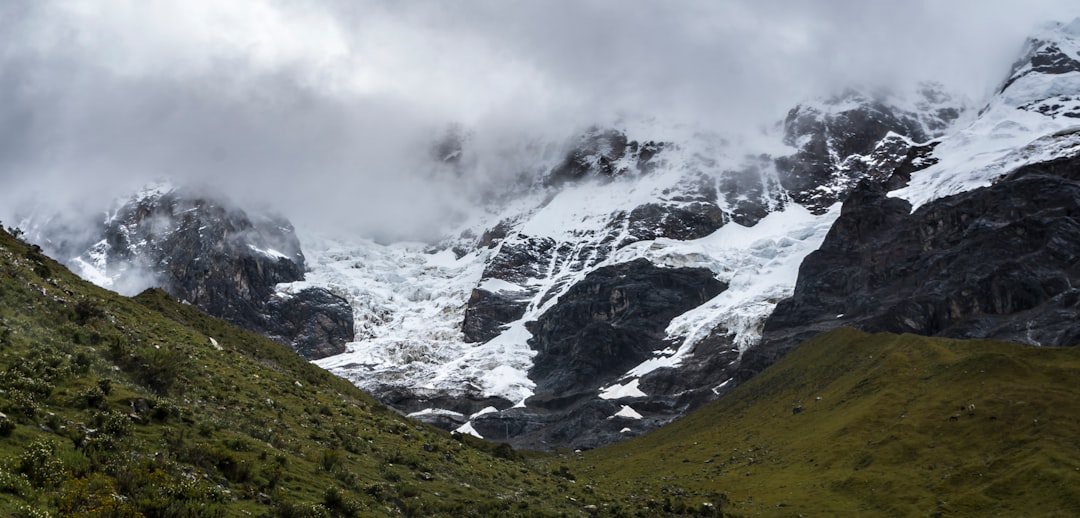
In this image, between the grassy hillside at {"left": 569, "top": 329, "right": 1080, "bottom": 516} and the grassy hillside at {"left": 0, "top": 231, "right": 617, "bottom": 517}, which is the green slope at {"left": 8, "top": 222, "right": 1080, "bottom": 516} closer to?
the grassy hillside at {"left": 0, "top": 231, "right": 617, "bottom": 517}

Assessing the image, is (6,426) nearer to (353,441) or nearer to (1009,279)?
(353,441)

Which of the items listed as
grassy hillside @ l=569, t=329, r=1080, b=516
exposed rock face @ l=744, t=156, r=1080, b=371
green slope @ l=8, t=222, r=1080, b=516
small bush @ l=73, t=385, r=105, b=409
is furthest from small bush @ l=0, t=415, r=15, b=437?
exposed rock face @ l=744, t=156, r=1080, b=371

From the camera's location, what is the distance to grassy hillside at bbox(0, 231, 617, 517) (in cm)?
2070

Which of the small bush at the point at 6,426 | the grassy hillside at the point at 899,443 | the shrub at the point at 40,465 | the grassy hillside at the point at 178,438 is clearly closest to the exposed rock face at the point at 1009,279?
the grassy hillside at the point at 899,443

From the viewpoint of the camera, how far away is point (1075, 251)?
171625 millimetres

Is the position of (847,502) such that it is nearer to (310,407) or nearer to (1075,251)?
(310,407)

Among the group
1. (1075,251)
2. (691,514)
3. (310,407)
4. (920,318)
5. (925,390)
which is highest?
(1075,251)

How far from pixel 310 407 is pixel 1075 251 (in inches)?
7128

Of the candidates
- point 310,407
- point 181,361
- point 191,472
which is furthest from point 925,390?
point 191,472

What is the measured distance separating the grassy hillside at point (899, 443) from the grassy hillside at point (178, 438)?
26.7m

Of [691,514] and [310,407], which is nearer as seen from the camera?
[310,407]

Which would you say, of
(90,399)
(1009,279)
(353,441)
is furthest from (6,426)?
(1009,279)

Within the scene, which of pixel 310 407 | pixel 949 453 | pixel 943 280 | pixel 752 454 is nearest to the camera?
pixel 310 407

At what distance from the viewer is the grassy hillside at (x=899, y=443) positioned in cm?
6800
